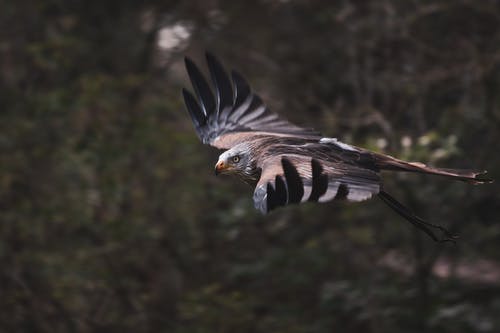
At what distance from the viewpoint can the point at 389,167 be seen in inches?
194

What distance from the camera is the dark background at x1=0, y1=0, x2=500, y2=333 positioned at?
779 centimetres

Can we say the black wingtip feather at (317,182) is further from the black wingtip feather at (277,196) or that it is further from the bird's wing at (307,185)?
the black wingtip feather at (277,196)

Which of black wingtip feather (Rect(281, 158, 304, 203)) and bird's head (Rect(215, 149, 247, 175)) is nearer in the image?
black wingtip feather (Rect(281, 158, 304, 203))

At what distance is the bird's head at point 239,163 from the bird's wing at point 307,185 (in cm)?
66

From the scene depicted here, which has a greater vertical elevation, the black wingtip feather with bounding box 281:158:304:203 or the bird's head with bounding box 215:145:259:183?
the black wingtip feather with bounding box 281:158:304:203

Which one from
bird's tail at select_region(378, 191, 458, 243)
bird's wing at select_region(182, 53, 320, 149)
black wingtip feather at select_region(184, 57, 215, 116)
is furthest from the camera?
bird's wing at select_region(182, 53, 320, 149)

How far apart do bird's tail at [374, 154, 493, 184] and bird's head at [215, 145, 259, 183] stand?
737mm

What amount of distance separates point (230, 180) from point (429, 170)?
469 centimetres

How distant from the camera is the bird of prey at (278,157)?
13.1ft

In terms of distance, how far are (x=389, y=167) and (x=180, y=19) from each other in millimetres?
5180

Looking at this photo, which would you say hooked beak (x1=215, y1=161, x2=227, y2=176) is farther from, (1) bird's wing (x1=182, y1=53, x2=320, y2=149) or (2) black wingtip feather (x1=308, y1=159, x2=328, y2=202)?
(2) black wingtip feather (x1=308, y1=159, x2=328, y2=202)

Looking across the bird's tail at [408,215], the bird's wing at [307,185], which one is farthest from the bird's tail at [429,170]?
the bird's wing at [307,185]

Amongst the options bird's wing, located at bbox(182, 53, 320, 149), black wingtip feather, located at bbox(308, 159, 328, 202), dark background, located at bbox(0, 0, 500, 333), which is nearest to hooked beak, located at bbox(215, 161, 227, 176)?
bird's wing, located at bbox(182, 53, 320, 149)

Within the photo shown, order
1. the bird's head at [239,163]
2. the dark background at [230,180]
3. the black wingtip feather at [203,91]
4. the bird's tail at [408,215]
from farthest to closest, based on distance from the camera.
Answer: the dark background at [230,180] → the black wingtip feather at [203,91] → the bird's head at [239,163] → the bird's tail at [408,215]
